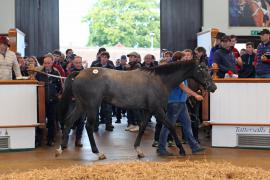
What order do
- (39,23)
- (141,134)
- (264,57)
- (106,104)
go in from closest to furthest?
(141,134) < (264,57) < (106,104) < (39,23)

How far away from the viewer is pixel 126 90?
6.83 m

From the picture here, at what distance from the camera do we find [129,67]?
9.85 meters

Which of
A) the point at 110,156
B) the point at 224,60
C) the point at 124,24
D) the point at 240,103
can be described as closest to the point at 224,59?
the point at 224,60

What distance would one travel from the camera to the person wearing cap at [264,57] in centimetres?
803

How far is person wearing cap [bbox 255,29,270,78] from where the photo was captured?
8.03 meters

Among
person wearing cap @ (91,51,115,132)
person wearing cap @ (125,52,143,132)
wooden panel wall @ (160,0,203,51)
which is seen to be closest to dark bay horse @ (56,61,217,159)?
person wearing cap @ (125,52,143,132)

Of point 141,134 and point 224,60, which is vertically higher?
point 224,60

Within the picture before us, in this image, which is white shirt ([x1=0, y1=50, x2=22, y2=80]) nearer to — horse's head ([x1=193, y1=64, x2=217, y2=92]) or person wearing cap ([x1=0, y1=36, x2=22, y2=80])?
person wearing cap ([x1=0, y1=36, x2=22, y2=80])

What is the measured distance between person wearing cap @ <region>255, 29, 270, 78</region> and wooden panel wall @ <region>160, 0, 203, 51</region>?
7443 mm

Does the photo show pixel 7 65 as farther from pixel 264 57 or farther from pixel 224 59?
pixel 264 57

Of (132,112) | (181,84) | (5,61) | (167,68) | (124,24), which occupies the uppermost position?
(124,24)

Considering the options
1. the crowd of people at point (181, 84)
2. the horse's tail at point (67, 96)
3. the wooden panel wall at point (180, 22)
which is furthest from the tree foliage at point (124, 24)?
the horse's tail at point (67, 96)

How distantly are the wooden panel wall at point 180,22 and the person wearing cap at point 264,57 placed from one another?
24.4ft

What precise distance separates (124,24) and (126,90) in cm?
1863
